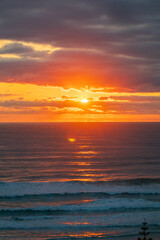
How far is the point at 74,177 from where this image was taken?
1742 inches

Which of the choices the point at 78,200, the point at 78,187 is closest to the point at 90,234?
the point at 78,200

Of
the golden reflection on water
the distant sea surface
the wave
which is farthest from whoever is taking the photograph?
the wave

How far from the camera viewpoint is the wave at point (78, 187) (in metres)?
35.2

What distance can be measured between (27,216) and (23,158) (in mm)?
37324

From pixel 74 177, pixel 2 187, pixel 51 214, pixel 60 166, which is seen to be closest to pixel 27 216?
pixel 51 214

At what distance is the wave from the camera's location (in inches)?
1385

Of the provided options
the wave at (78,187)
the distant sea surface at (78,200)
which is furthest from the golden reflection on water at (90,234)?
the wave at (78,187)

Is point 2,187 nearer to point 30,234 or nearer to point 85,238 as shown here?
point 30,234

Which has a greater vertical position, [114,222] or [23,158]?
[23,158]

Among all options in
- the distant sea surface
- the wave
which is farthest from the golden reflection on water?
the wave

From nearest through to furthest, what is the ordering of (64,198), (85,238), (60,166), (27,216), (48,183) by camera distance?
(85,238)
(27,216)
(64,198)
(48,183)
(60,166)

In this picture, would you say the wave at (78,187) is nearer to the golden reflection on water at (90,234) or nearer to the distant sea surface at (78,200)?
the distant sea surface at (78,200)

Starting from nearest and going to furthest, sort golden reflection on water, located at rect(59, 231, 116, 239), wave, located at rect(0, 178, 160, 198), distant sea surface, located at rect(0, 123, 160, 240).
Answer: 1. golden reflection on water, located at rect(59, 231, 116, 239)
2. distant sea surface, located at rect(0, 123, 160, 240)
3. wave, located at rect(0, 178, 160, 198)

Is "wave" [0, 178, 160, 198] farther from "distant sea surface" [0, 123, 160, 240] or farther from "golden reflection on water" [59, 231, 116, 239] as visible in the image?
"golden reflection on water" [59, 231, 116, 239]
